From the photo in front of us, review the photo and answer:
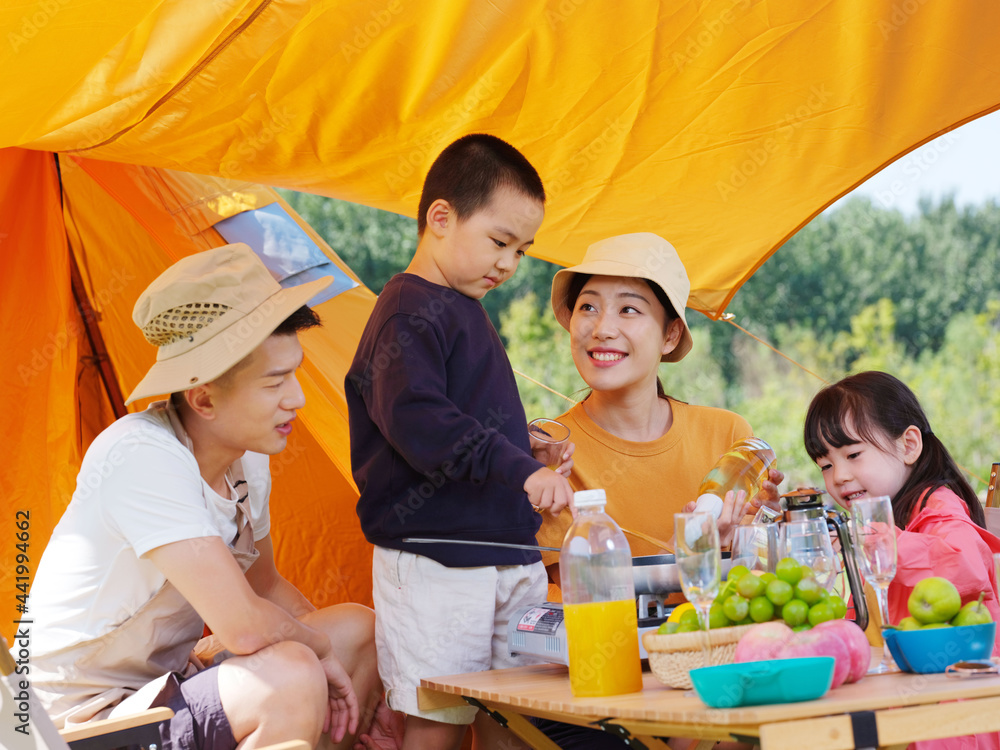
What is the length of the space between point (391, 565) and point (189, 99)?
3.31 feet

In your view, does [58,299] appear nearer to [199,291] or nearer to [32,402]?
[32,402]

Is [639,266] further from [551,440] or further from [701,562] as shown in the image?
[701,562]

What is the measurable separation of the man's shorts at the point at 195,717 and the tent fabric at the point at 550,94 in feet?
3.43

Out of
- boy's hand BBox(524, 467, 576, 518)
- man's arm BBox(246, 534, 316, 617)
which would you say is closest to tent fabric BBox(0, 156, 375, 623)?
man's arm BBox(246, 534, 316, 617)

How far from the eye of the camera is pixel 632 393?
2.42 metres

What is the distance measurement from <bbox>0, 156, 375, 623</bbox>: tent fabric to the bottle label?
112cm

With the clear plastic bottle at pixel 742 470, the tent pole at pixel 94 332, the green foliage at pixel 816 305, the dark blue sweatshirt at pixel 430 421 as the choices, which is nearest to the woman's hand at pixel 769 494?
the clear plastic bottle at pixel 742 470

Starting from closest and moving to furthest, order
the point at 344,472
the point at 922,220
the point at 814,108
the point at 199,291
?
the point at 199,291
the point at 814,108
the point at 344,472
the point at 922,220

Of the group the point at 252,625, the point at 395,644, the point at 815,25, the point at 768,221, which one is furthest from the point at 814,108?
the point at 252,625

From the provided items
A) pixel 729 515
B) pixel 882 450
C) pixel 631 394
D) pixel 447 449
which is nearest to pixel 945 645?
pixel 729 515

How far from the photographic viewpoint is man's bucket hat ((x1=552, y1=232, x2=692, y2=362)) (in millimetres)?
2289

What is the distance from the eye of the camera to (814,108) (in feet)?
8.07

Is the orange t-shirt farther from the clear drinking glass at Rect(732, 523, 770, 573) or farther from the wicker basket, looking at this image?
the wicker basket

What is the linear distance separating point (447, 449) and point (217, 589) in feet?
1.47
